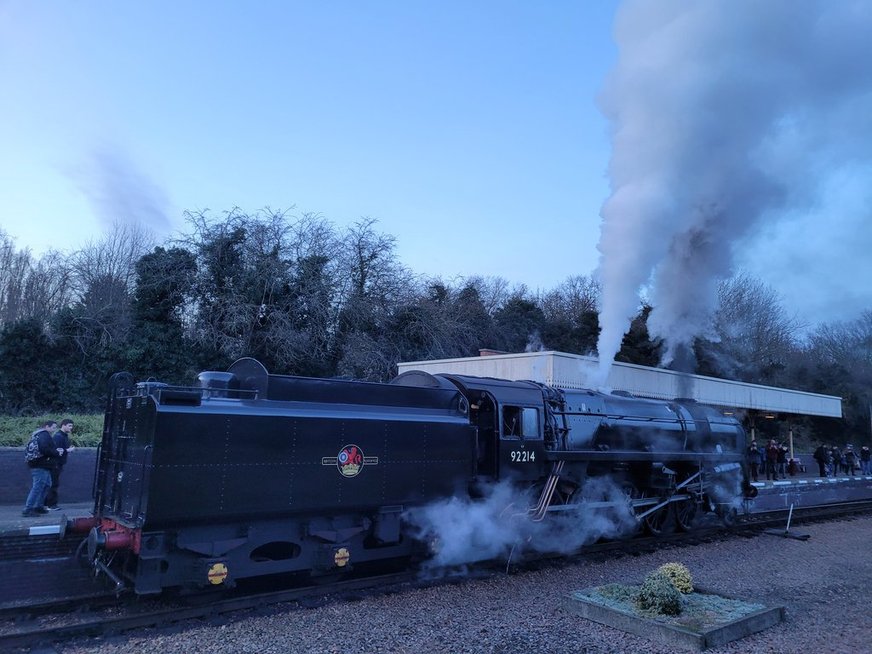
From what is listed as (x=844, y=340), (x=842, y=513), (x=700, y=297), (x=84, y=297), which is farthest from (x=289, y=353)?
(x=844, y=340)

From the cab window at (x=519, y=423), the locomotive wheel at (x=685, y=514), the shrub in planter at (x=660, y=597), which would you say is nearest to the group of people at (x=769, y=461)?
the locomotive wheel at (x=685, y=514)

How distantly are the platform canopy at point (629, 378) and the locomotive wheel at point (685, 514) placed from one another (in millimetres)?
3165

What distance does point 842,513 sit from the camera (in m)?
16.3

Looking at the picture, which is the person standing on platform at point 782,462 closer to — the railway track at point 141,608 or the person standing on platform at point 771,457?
the person standing on platform at point 771,457

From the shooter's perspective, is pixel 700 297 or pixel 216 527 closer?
pixel 216 527

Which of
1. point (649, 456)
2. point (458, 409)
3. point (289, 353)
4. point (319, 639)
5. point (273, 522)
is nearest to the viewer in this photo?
point (319, 639)

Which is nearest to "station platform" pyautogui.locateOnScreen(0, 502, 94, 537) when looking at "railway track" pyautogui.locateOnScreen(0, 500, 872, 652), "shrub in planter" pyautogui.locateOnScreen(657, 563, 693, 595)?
"railway track" pyautogui.locateOnScreen(0, 500, 872, 652)

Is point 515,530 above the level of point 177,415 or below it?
below

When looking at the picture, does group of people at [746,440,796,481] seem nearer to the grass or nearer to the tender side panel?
the tender side panel

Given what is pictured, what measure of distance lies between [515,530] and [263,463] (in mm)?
4223

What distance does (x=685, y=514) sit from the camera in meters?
12.7

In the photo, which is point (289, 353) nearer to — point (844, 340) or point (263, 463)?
point (263, 463)

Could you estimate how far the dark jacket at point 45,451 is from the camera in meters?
9.93

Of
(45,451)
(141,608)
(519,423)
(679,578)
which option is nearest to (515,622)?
(679,578)
